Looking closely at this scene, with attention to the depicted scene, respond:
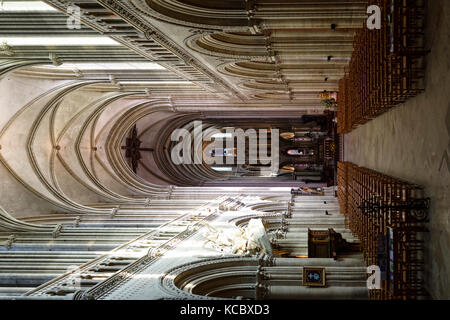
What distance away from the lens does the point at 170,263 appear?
10.8 metres

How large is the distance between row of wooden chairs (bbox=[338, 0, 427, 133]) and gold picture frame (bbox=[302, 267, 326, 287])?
12.8ft

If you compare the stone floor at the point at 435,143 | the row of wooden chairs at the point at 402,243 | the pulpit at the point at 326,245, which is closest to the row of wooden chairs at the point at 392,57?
the stone floor at the point at 435,143

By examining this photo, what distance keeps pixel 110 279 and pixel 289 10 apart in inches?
266

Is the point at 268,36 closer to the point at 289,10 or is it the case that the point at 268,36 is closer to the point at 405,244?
the point at 289,10

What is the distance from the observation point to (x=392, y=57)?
8.39m

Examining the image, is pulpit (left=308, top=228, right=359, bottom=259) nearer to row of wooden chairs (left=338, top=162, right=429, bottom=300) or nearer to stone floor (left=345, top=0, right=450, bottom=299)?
row of wooden chairs (left=338, top=162, right=429, bottom=300)

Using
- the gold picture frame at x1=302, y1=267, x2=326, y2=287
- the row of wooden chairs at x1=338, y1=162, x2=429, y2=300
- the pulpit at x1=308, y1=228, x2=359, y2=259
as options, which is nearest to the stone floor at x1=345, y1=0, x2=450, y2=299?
the row of wooden chairs at x1=338, y1=162, x2=429, y2=300

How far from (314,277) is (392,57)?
15.7 feet

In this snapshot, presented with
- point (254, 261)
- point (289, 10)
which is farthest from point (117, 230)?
point (289, 10)

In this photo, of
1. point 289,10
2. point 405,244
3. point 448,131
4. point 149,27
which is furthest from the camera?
point 149,27

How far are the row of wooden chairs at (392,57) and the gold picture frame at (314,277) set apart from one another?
3.90 metres

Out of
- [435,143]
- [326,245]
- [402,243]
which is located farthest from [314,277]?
[435,143]

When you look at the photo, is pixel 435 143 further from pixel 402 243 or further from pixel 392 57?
pixel 392 57
